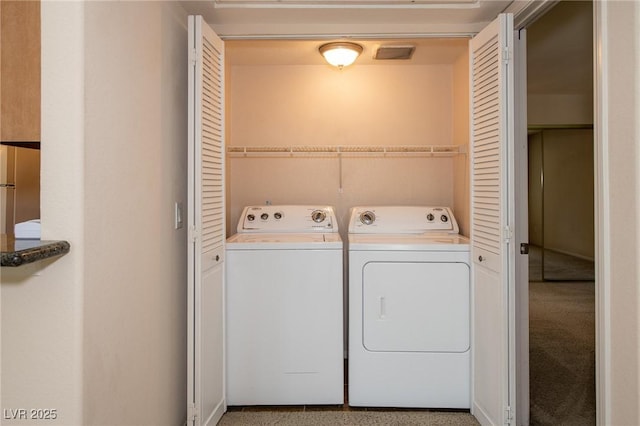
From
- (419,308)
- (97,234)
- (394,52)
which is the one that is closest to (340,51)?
(394,52)

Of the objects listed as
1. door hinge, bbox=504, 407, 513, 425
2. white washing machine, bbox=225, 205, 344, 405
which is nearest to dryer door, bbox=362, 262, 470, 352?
white washing machine, bbox=225, 205, 344, 405

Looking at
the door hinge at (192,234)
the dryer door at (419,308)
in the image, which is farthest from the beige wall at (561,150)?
the door hinge at (192,234)

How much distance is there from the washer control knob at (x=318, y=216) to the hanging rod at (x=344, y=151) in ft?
1.82

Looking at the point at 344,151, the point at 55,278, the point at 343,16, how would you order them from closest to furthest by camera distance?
the point at 55,278
the point at 343,16
the point at 344,151

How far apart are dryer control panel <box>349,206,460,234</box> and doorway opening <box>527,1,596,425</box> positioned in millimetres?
1203

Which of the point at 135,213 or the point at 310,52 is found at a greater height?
the point at 310,52

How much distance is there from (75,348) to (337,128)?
252 cm

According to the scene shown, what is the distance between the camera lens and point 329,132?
10.8ft

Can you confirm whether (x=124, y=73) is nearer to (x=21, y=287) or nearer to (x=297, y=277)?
(x=21, y=287)

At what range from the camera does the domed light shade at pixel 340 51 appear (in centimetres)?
270

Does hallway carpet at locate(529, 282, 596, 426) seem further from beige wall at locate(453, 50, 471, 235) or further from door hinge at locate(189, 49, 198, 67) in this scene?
door hinge at locate(189, 49, 198, 67)

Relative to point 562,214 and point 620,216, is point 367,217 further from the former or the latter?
point 562,214

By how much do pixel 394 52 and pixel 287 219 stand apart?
147 cm

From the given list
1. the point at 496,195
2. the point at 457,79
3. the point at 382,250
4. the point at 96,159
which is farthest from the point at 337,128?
the point at 96,159
